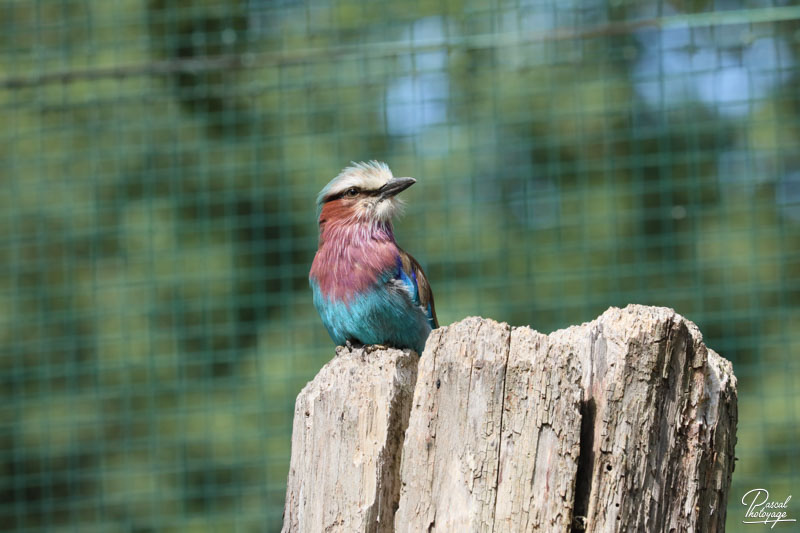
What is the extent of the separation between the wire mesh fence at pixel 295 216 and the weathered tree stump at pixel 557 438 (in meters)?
3.77

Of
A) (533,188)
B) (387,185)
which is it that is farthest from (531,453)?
(533,188)

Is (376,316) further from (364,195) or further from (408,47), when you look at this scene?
(408,47)

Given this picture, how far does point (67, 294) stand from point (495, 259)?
2.56 meters

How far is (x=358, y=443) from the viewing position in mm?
2295

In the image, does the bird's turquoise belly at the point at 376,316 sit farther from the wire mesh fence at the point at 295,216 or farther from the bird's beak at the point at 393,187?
the wire mesh fence at the point at 295,216

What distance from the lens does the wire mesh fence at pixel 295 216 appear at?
6117mm

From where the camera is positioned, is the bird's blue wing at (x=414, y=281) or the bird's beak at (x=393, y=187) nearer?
the bird's blue wing at (x=414, y=281)

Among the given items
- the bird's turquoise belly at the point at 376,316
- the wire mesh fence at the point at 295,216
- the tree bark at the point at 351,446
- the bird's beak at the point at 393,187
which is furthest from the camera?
the wire mesh fence at the point at 295,216

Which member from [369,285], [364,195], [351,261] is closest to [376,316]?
[369,285]

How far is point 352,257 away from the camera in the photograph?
3809 millimetres

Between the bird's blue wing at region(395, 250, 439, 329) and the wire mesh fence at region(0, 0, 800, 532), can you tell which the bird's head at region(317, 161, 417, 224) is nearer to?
the bird's blue wing at region(395, 250, 439, 329)

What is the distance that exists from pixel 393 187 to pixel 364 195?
0.11 meters

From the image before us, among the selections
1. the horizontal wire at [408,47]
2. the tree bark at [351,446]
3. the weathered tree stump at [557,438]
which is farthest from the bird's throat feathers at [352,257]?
the horizontal wire at [408,47]

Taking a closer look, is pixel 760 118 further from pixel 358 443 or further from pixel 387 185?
pixel 358 443
